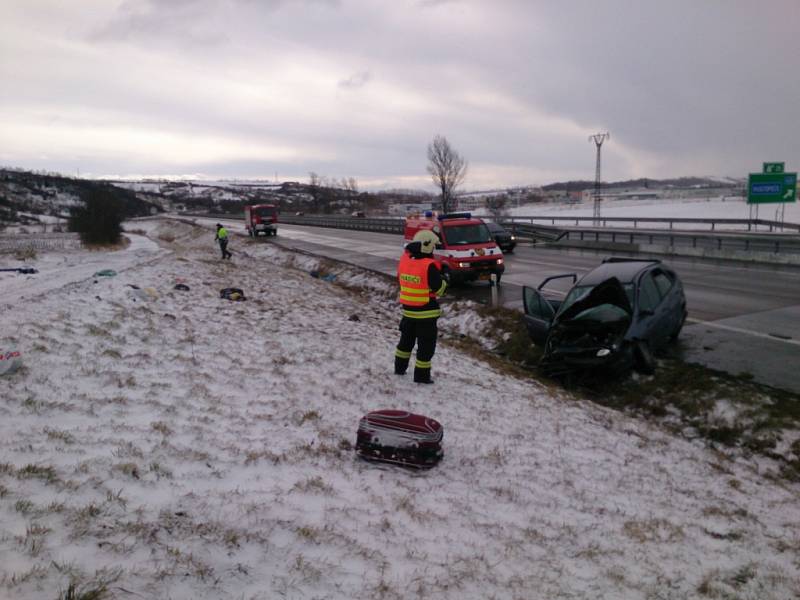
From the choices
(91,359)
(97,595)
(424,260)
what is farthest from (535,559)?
(91,359)

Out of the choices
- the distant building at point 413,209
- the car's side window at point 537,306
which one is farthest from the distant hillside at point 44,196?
the car's side window at point 537,306

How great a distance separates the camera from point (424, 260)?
6.82 metres

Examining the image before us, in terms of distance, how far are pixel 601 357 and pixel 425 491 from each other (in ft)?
13.7

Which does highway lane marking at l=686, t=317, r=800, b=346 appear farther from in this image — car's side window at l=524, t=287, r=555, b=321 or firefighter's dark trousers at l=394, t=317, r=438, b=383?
firefighter's dark trousers at l=394, t=317, r=438, b=383

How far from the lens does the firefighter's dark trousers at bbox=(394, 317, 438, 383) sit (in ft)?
22.9

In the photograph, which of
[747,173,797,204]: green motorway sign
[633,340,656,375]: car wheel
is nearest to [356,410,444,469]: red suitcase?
[633,340,656,375]: car wheel

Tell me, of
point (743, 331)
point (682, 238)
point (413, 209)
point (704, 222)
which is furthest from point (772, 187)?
point (413, 209)

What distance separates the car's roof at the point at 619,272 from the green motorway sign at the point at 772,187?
27.8 meters

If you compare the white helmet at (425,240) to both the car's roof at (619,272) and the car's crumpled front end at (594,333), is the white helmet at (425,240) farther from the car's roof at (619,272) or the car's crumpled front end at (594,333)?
the car's roof at (619,272)

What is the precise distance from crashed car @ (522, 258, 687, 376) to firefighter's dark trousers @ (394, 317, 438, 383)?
A: 7.60ft

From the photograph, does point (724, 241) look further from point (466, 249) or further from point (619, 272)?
point (619, 272)

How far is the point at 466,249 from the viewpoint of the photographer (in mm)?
15914

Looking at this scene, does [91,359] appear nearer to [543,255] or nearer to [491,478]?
[491,478]

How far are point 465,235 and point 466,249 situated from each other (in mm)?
769
